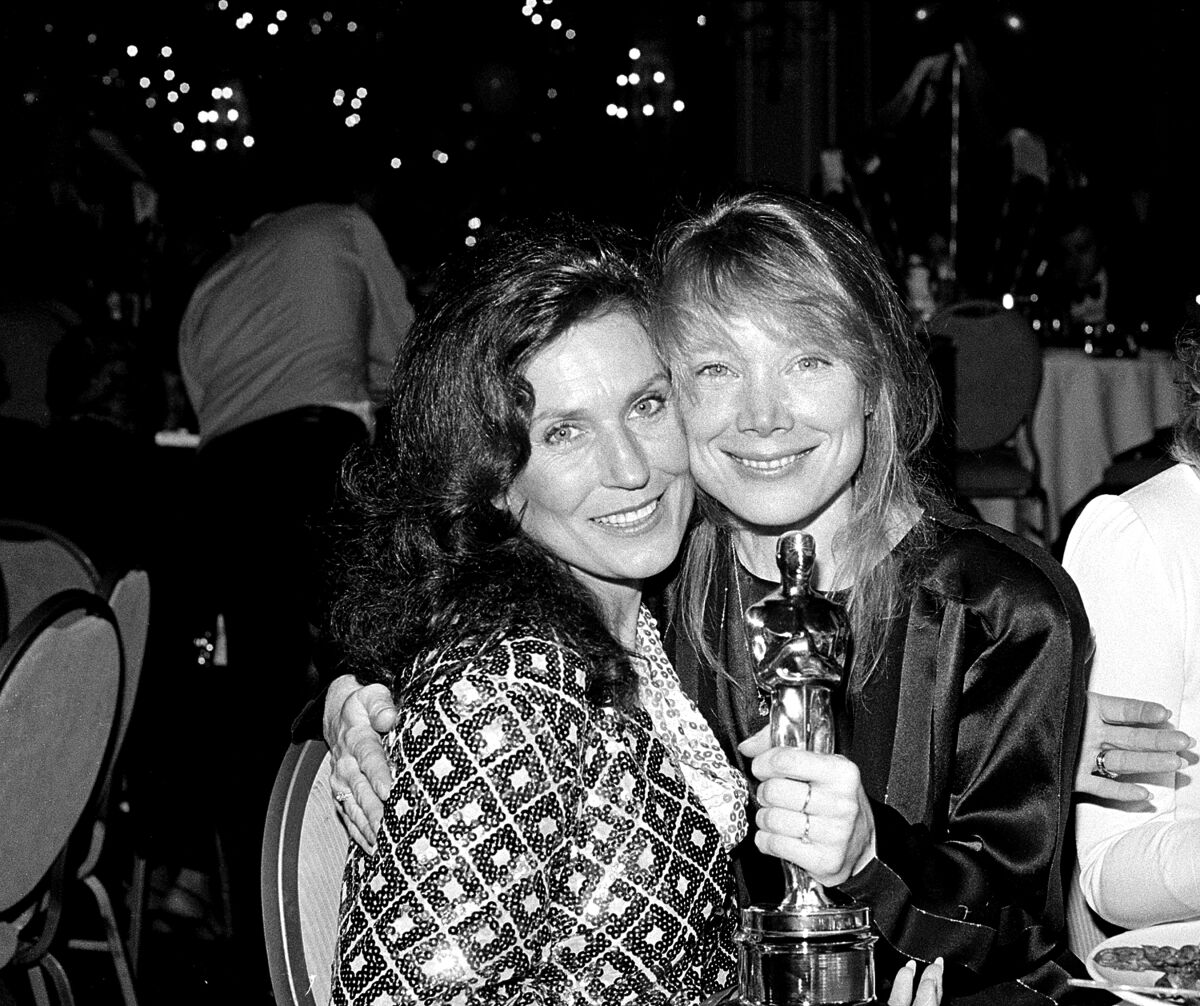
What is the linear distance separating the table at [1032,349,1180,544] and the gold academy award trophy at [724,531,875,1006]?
543 cm

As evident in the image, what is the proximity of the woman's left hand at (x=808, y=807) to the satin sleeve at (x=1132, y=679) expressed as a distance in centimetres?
68

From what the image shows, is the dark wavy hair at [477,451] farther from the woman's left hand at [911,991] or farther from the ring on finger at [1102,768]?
the ring on finger at [1102,768]

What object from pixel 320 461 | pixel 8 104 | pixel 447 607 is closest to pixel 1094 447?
pixel 320 461

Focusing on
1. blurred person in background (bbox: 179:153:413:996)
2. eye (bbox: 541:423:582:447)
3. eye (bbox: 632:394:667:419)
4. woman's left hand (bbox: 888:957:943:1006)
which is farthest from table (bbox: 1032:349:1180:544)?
woman's left hand (bbox: 888:957:943:1006)

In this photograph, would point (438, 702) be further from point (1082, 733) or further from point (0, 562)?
point (0, 562)

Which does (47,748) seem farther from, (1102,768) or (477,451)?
(1102,768)

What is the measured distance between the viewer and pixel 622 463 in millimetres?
1739

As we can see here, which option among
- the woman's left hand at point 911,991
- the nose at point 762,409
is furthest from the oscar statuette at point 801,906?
the nose at point 762,409

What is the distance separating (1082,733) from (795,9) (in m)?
9.53

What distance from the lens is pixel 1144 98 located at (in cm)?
1120

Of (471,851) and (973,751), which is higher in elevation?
(471,851)

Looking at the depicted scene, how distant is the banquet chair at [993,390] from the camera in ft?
20.4

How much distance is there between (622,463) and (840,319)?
0.37 m

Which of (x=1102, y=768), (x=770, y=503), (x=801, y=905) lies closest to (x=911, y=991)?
(x=801, y=905)
